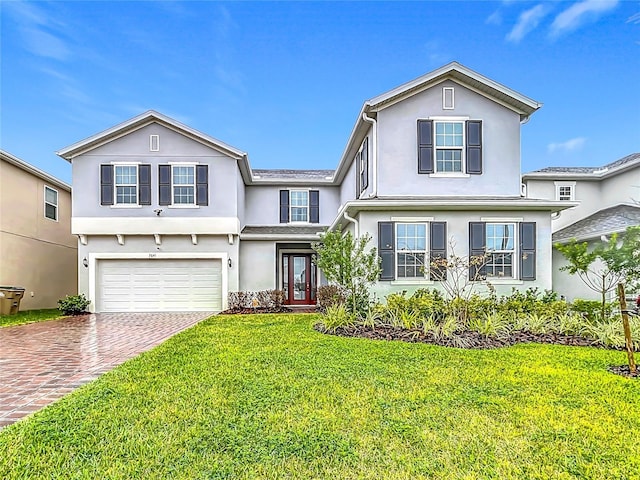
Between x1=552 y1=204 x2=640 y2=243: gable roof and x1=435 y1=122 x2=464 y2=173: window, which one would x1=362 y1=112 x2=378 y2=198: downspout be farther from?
x1=552 y1=204 x2=640 y2=243: gable roof

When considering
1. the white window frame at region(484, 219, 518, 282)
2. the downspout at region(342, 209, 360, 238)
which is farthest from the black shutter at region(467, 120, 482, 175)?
the downspout at region(342, 209, 360, 238)

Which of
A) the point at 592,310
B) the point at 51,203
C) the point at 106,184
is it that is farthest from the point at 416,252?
the point at 51,203

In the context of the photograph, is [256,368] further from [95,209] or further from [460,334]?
[95,209]

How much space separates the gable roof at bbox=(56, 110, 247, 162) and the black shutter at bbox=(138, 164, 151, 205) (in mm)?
1541

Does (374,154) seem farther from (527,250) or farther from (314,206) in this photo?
(314,206)

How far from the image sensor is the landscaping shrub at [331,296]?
40.9ft

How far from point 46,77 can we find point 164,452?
25254 millimetres

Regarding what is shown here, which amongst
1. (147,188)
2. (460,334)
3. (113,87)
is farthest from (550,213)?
(113,87)

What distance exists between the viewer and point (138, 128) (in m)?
15.7

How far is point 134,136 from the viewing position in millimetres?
15711

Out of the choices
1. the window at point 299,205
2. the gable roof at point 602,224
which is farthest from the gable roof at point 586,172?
the window at point 299,205

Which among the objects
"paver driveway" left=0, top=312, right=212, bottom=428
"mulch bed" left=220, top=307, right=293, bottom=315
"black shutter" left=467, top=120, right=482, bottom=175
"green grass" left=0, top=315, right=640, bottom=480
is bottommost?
"mulch bed" left=220, top=307, right=293, bottom=315

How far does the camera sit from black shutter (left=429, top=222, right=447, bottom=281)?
12281mm

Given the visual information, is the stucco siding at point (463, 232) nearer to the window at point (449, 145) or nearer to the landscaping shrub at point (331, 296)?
the landscaping shrub at point (331, 296)
